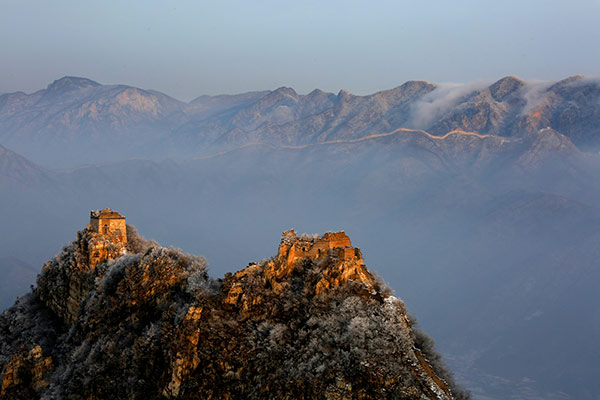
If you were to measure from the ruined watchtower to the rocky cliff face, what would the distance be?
11.5m

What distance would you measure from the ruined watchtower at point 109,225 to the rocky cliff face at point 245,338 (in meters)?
11.5

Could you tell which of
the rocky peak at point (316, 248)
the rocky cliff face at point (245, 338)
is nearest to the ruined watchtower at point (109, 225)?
the rocky cliff face at point (245, 338)

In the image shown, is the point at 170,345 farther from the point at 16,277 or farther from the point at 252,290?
the point at 16,277

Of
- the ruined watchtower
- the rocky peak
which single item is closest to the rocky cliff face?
the rocky peak

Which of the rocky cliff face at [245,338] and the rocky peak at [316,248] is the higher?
the rocky peak at [316,248]

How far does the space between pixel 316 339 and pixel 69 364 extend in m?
17.9

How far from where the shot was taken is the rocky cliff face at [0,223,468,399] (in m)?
21.6

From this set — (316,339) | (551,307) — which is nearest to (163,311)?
(316,339)

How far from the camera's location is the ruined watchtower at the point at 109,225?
48.9m

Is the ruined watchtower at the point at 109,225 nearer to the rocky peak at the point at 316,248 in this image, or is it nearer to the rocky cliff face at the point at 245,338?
the rocky cliff face at the point at 245,338

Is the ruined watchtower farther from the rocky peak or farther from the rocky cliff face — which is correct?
the rocky peak

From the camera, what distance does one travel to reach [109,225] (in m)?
49.5

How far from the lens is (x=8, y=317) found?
154 feet

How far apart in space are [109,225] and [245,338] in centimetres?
3018
